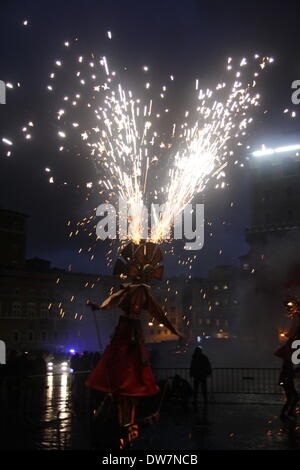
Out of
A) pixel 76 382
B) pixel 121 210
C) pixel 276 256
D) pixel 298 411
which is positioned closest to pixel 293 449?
pixel 298 411

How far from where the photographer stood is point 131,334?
8234 mm

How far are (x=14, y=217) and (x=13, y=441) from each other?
237 ft

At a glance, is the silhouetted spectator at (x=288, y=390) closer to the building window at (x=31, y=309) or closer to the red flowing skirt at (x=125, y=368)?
the red flowing skirt at (x=125, y=368)

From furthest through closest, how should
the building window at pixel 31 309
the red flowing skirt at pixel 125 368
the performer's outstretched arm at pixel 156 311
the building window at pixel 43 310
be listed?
the building window at pixel 43 310
the building window at pixel 31 309
the performer's outstretched arm at pixel 156 311
the red flowing skirt at pixel 125 368

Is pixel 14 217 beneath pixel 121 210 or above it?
above

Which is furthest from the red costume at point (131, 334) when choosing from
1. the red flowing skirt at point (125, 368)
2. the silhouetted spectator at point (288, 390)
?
the silhouetted spectator at point (288, 390)

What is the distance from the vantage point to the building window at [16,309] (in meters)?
69.2

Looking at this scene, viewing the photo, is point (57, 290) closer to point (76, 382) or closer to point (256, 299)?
point (256, 299)

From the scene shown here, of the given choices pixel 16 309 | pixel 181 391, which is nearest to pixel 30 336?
pixel 16 309

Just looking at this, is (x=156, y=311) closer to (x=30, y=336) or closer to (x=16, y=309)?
(x=16, y=309)

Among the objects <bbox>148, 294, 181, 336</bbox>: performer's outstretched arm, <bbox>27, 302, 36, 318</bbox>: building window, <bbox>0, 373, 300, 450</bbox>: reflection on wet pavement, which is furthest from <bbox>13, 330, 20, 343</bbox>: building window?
<bbox>148, 294, 181, 336</bbox>: performer's outstretched arm

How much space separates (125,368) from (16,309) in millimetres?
64484

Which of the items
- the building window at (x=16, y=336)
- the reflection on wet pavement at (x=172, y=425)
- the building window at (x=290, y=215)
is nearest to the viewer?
the reflection on wet pavement at (x=172, y=425)
